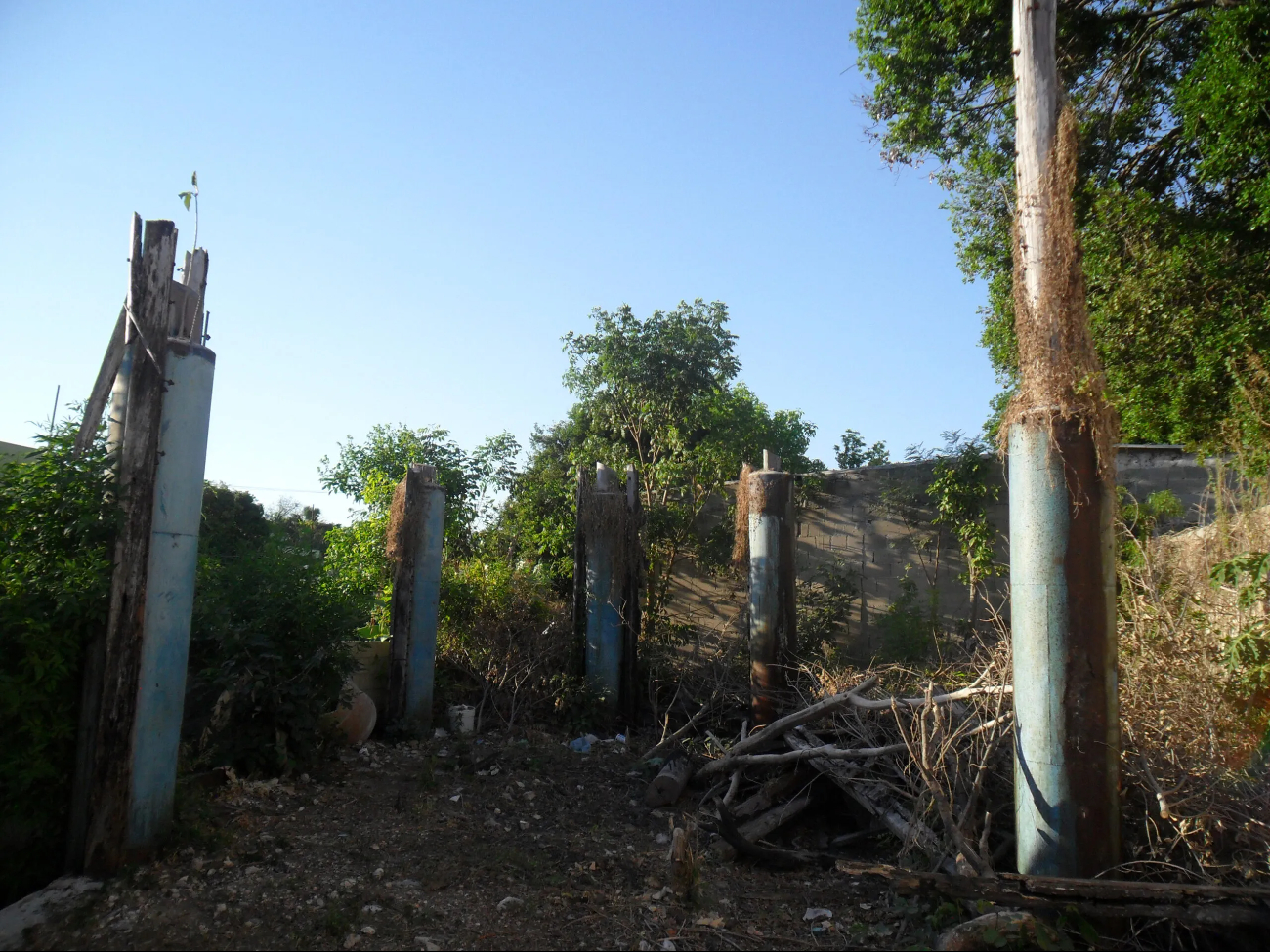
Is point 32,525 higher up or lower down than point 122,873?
higher up

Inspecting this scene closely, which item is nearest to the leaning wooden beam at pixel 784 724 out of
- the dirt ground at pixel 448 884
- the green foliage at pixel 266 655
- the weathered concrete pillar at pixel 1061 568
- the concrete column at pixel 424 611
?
the dirt ground at pixel 448 884

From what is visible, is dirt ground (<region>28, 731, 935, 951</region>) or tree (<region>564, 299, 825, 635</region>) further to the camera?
tree (<region>564, 299, 825, 635</region>)

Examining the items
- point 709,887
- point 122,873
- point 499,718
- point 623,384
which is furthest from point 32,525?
point 623,384

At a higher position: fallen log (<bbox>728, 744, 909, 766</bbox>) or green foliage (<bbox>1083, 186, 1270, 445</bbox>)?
green foliage (<bbox>1083, 186, 1270, 445</bbox>)

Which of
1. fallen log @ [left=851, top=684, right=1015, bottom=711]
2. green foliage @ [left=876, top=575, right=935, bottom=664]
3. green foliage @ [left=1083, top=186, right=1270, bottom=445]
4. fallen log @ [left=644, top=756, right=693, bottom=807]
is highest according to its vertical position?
green foliage @ [left=1083, top=186, right=1270, bottom=445]

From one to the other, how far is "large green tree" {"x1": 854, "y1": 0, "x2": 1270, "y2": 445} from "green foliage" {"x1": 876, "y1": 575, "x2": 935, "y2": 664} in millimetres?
3459

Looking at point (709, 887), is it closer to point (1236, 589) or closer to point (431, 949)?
point (431, 949)

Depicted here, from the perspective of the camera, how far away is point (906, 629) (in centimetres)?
1145

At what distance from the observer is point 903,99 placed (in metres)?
11.6

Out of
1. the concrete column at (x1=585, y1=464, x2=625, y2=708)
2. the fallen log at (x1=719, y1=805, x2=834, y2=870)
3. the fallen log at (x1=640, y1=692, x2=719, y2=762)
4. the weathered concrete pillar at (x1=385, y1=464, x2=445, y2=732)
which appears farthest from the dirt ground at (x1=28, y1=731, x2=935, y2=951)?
the concrete column at (x1=585, y1=464, x2=625, y2=708)

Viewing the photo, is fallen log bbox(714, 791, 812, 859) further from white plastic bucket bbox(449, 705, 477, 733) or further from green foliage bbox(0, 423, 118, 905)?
green foliage bbox(0, 423, 118, 905)

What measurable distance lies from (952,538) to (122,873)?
1009cm

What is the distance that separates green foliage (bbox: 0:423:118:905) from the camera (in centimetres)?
475

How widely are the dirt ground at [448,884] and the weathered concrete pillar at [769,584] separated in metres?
1.63
